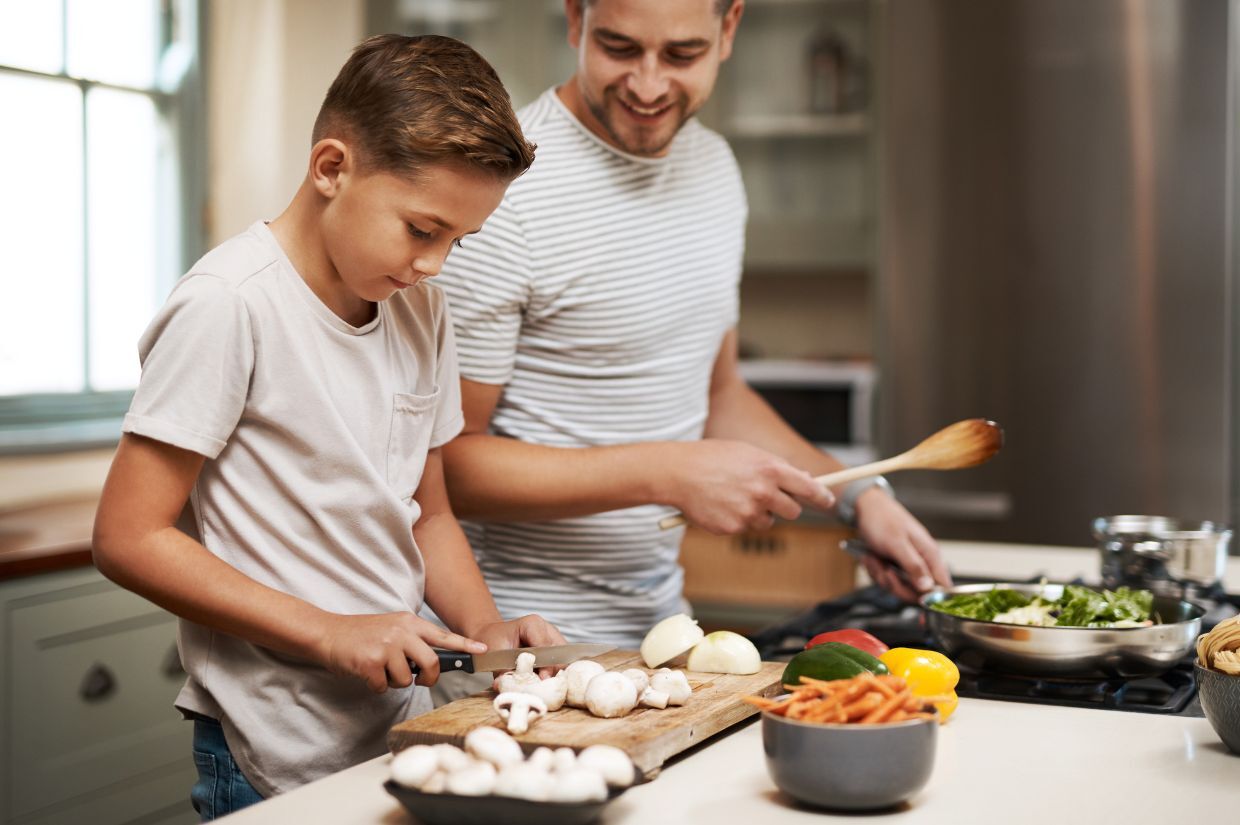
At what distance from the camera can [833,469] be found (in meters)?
1.72

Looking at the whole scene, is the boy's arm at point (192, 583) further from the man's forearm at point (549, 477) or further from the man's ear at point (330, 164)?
the man's forearm at point (549, 477)

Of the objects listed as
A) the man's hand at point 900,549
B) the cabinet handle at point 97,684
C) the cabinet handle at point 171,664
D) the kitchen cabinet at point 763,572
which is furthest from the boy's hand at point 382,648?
the kitchen cabinet at point 763,572

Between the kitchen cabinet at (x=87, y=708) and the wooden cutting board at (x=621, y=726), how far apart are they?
4.85 ft

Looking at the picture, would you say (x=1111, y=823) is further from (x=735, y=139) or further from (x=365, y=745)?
(x=735, y=139)

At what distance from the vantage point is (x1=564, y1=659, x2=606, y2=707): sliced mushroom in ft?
3.41

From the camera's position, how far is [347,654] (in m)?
1.04

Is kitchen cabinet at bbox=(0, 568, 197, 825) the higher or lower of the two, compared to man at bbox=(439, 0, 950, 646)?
lower

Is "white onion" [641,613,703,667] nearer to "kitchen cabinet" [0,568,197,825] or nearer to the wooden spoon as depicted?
the wooden spoon

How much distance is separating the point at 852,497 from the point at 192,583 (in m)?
0.88

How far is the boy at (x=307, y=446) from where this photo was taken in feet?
3.49

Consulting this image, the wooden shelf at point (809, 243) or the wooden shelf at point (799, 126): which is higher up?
the wooden shelf at point (799, 126)

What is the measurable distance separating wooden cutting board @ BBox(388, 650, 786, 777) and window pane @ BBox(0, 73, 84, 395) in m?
2.37

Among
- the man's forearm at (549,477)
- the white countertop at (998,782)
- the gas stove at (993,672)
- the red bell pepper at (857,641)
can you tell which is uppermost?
the man's forearm at (549,477)

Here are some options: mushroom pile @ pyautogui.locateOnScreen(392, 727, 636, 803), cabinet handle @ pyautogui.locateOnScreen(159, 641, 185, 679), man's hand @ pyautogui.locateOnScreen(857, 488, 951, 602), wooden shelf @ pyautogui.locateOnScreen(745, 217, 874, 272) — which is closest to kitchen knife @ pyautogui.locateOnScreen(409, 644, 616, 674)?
mushroom pile @ pyautogui.locateOnScreen(392, 727, 636, 803)
